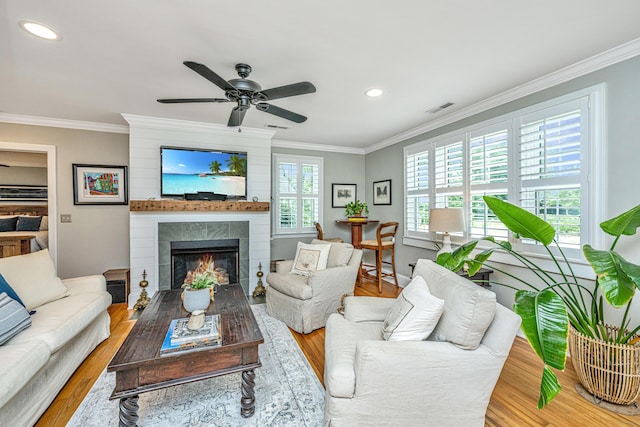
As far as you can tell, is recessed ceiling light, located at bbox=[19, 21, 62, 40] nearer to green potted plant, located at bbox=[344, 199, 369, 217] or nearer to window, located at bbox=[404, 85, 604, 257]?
window, located at bbox=[404, 85, 604, 257]

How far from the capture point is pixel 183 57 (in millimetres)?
2182

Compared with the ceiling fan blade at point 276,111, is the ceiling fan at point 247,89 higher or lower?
higher

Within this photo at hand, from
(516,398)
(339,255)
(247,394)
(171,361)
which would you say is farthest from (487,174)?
(171,361)

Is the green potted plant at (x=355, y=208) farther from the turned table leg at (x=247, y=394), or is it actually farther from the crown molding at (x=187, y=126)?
the turned table leg at (x=247, y=394)

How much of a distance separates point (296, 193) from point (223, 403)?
11.7 feet

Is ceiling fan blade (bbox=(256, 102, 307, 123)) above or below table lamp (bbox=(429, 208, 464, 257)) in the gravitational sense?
above

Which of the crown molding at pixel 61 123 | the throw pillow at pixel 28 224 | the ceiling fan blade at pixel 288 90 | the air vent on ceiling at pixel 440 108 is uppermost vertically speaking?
the air vent on ceiling at pixel 440 108

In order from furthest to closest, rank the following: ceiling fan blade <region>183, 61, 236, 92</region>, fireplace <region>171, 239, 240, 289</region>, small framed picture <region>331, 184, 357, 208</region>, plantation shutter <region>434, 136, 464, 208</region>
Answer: small framed picture <region>331, 184, 357, 208</region>, fireplace <region>171, 239, 240, 289</region>, plantation shutter <region>434, 136, 464, 208</region>, ceiling fan blade <region>183, 61, 236, 92</region>

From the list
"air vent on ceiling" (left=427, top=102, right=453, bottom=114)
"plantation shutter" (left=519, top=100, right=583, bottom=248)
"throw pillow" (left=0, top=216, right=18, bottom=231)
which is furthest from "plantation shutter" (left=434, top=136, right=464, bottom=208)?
"throw pillow" (left=0, top=216, right=18, bottom=231)

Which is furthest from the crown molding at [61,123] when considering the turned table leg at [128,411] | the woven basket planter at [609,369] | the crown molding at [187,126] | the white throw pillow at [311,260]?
the woven basket planter at [609,369]

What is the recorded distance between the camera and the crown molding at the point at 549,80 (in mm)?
2096

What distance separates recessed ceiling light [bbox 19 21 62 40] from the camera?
5.84 ft

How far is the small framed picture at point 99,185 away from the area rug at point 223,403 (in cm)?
269

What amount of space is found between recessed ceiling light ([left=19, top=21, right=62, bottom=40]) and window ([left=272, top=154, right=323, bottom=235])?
3.11 meters
